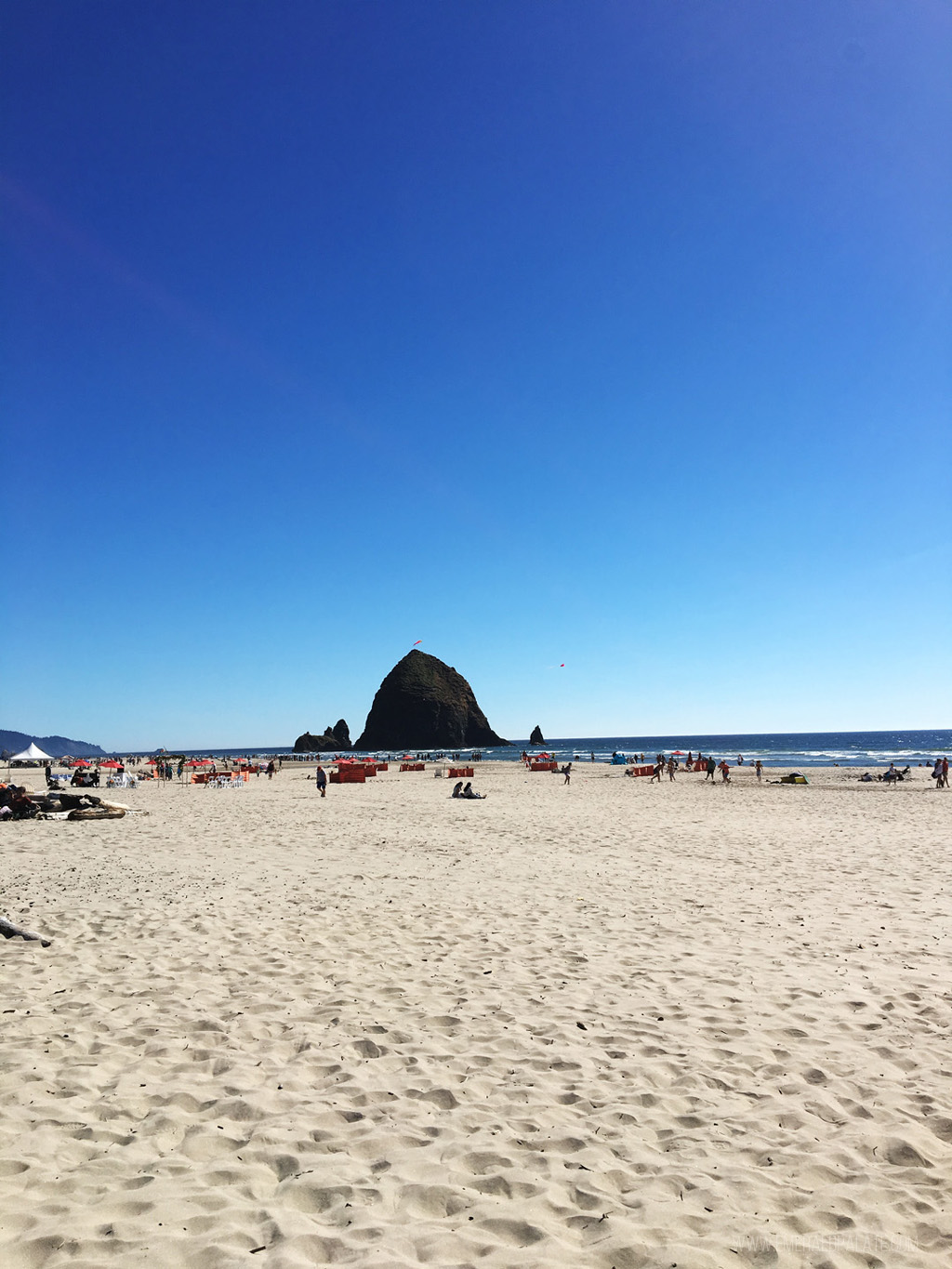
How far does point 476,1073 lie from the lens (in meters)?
4.95

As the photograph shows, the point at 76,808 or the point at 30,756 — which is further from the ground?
the point at 30,756

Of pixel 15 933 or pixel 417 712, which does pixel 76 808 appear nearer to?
pixel 15 933

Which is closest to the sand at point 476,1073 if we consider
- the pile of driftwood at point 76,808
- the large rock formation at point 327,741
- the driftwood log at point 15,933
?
the driftwood log at point 15,933

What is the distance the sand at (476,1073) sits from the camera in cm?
339

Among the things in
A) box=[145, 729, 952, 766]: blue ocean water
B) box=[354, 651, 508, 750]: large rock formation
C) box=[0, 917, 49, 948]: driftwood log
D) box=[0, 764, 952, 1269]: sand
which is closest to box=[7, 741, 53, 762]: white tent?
box=[145, 729, 952, 766]: blue ocean water

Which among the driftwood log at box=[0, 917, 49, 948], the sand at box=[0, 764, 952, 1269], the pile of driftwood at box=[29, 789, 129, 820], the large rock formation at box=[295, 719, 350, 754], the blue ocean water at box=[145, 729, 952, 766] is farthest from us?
the large rock formation at box=[295, 719, 350, 754]

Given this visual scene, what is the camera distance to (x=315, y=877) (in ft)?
37.4

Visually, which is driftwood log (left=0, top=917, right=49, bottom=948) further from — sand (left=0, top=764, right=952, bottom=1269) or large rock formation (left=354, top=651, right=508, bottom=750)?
large rock formation (left=354, top=651, right=508, bottom=750)

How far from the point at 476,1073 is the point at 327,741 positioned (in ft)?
452

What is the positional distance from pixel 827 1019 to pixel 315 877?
7882mm

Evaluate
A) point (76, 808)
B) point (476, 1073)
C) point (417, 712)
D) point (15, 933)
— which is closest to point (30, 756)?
point (76, 808)

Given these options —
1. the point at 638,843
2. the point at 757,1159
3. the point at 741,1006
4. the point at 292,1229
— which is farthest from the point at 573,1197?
the point at 638,843

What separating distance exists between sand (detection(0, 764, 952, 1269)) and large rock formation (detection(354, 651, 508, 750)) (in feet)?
422

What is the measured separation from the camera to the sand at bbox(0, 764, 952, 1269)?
3395 mm
